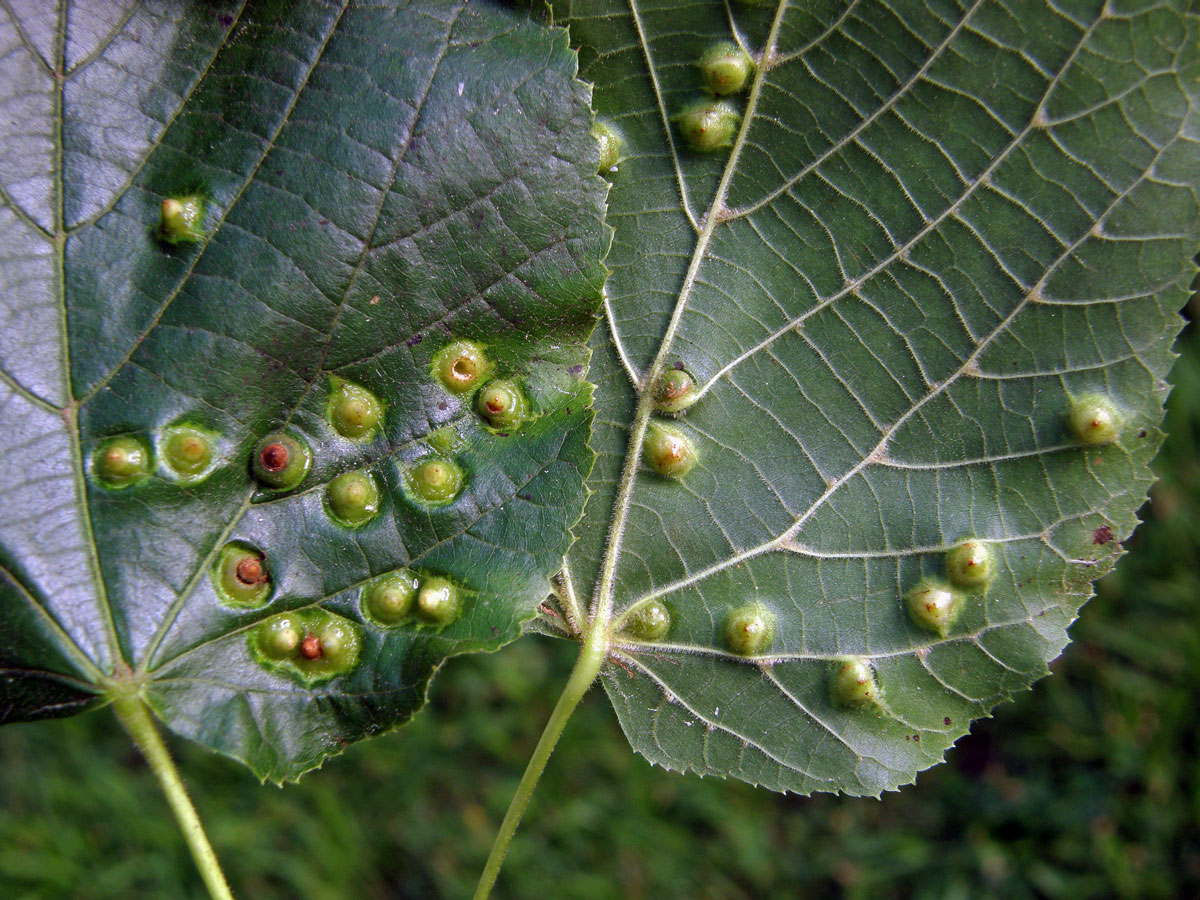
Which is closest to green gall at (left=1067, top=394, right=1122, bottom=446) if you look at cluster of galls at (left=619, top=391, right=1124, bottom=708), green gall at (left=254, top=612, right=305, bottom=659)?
cluster of galls at (left=619, top=391, right=1124, bottom=708)

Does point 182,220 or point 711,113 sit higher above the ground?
point 711,113

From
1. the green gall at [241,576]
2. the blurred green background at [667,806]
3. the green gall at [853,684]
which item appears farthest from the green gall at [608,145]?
the blurred green background at [667,806]

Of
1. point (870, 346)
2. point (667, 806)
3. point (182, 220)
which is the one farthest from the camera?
point (667, 806)

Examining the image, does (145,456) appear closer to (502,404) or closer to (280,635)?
(280,635)

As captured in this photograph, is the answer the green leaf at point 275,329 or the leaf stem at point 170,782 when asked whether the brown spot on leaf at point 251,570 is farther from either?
the leaf stem at point 170,782

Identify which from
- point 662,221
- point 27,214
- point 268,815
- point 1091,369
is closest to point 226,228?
point 27,214

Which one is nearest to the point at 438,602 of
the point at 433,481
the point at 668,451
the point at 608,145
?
the point at 433,481
